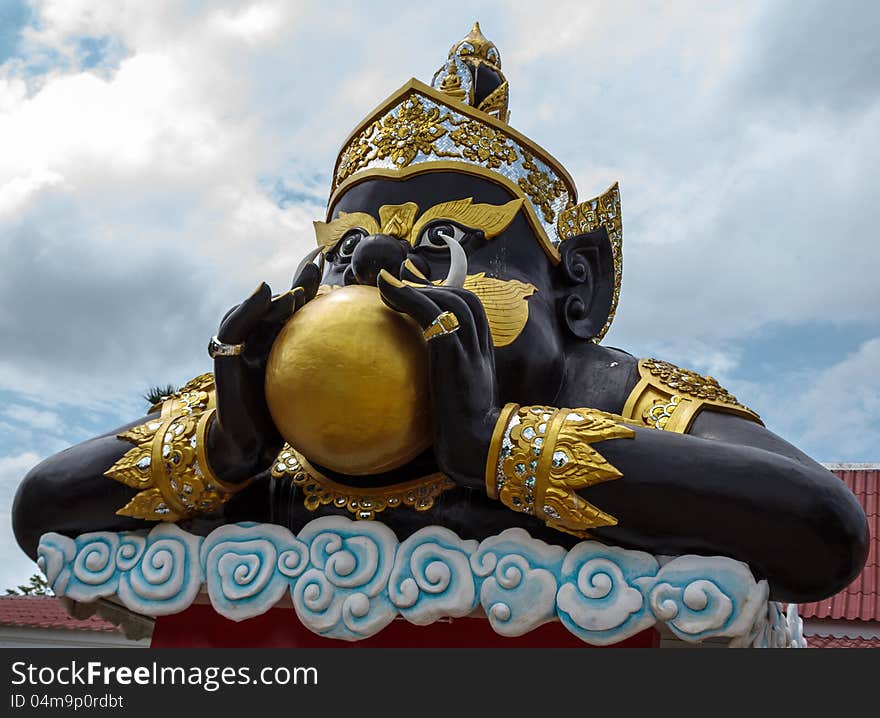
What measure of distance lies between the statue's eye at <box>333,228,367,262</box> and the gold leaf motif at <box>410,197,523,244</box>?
22 centimetres

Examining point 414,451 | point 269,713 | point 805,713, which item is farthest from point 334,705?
point 805,713

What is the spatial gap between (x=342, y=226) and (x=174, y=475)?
1083 millimetres

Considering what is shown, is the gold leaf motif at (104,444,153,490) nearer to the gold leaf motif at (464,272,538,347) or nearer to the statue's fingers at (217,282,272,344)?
the statue's fingers at (217,282,272,344)

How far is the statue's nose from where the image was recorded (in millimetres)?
3225

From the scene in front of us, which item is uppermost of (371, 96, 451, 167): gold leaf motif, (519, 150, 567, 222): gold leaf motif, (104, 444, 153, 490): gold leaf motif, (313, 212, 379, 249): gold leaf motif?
(371, 96, 451, 167): gold leaf motif

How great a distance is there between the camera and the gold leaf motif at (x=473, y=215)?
3.46 metres

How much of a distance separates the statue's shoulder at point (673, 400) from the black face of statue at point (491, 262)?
0.29 metres

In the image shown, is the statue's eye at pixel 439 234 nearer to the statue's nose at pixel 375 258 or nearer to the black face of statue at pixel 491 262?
the black face of statue at pixel 491 262

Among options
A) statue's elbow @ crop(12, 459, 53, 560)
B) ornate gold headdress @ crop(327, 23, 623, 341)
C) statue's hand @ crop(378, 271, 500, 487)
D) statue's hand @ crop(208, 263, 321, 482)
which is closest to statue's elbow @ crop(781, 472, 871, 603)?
statue's hand @ crop(378, 271, 500, 487)

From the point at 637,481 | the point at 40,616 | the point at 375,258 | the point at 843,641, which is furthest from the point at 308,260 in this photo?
the point at 40,616

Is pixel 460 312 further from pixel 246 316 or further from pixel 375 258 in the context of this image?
pixel 246 316

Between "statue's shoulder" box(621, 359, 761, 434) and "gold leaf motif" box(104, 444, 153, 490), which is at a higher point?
"statue's shoulder" box(621, 359, 761, 434)

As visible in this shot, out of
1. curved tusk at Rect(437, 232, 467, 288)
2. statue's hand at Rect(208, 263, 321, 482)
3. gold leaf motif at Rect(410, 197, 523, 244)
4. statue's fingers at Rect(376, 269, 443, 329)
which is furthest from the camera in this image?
gold leaf motif at Rect(410, 197, 523, 244)

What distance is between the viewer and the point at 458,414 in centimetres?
282
